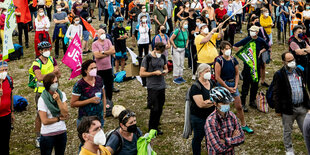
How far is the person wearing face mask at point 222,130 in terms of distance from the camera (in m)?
Result: 4.82

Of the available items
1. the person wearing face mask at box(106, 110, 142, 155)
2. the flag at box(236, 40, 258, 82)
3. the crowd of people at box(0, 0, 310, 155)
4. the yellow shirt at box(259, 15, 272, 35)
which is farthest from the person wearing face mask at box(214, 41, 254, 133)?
the yellow shirt at box(259, 15, 272, 35)

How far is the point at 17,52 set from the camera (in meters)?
15.1

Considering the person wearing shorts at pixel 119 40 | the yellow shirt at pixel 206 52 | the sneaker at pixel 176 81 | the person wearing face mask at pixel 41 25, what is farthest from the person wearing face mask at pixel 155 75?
the person wearing face mask at pixel 41 25

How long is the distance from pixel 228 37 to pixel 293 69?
7.89m

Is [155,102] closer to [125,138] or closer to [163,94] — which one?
[163,94]

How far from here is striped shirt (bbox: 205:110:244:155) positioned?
4816mm

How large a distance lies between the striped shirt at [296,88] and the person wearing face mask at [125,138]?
3.18 meters

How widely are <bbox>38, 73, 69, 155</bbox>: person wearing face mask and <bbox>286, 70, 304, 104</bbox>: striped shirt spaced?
3.97m

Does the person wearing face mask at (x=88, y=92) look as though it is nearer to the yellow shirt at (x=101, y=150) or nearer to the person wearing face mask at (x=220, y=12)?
the yellow shirt at (x=101, y=150)

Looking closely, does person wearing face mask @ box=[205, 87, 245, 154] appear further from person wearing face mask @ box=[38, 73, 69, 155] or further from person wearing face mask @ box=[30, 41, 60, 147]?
person wearing face mask @ box=[30, 41, 60, 147]

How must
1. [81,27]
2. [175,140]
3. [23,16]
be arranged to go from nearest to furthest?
[175,140] → [23,16] → [81,27]

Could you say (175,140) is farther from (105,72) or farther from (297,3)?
(297,3)

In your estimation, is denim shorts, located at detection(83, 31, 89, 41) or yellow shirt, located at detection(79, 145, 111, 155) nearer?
yellow shirt, located at detection(79, 145, 111, 155)

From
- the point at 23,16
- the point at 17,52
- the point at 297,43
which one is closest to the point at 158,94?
the point at 297,43
